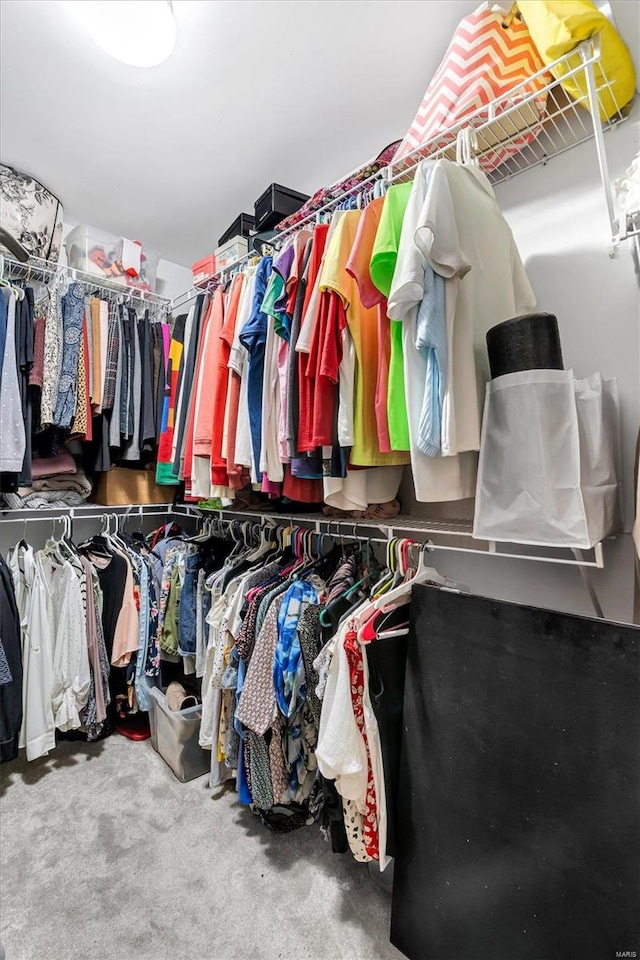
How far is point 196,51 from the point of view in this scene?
4.91ft

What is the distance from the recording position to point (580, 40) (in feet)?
3.46

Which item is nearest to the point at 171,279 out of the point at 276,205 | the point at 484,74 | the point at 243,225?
the point at 243,225

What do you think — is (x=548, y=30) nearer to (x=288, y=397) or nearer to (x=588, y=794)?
(x=288, y=397)

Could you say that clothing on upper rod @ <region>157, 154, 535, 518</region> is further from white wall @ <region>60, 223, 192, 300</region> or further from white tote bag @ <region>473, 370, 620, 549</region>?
white wall @ <region>60, 223, 192, 300</region>

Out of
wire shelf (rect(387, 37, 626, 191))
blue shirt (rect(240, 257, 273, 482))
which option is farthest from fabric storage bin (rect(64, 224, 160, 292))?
wire shelf (rect(387, 37, 626, 191))

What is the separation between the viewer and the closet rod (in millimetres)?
2076

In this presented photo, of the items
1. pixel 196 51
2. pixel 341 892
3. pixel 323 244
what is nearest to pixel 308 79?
pixel 196 51

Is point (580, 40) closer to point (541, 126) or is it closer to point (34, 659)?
point (541, 126)

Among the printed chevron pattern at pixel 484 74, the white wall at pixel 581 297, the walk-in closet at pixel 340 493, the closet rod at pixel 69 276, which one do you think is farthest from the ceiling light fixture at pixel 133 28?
the white wall at pixel 581 297

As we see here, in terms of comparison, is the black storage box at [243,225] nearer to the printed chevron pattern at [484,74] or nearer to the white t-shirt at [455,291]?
the printed chevron pattern at [484,74]

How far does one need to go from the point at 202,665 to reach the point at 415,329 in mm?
1627

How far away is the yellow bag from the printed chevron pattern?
0.07 meters

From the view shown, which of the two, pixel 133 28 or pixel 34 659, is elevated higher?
pixel 133 28

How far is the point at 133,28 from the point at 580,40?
1.31 metres
